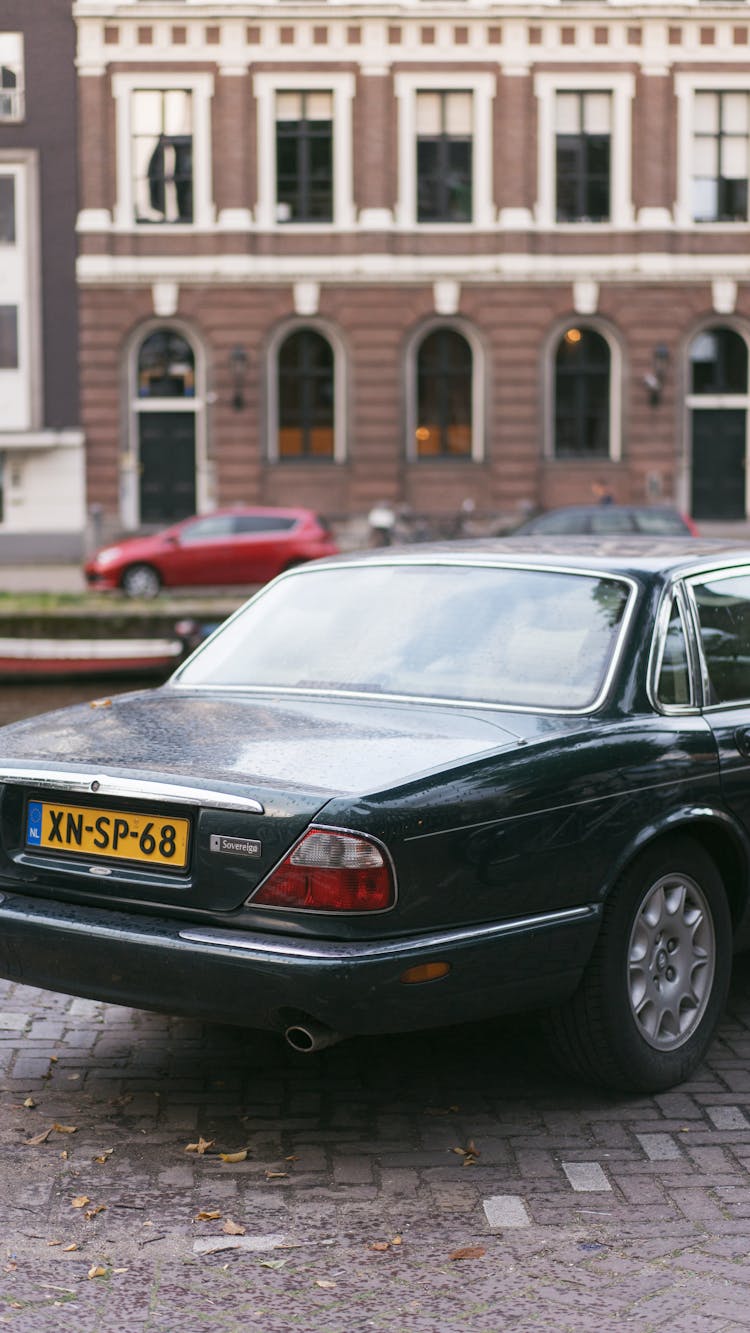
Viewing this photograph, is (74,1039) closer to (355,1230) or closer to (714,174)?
(355,1230)

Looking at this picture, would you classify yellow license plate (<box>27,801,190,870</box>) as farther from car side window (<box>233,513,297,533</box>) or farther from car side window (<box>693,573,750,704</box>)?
car side window (<box>233,513,297,533</box>)

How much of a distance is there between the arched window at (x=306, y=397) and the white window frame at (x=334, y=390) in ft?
0.28

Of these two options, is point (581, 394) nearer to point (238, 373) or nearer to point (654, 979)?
point (238, 373)

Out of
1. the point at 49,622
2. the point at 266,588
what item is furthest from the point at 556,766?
the point at 49,622

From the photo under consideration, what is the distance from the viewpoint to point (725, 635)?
555cm

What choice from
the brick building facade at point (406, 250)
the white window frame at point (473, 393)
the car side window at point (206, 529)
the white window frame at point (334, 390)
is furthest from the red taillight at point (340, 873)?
the white window frame at point (473, 393)

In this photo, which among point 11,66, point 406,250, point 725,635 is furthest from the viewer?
point 406,250

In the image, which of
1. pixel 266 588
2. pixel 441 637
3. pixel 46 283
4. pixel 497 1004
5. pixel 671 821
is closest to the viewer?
pixel 497 1004

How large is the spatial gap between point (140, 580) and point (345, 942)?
81.0ft

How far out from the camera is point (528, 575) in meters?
5.49

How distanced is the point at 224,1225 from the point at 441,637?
1983 millimetres

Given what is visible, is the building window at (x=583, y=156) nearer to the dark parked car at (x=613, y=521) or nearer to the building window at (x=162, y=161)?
the building window at (x=162, y=161)

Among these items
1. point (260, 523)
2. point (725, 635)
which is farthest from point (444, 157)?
point (725, 635)

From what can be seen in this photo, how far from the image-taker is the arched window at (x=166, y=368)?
37.4 metres
